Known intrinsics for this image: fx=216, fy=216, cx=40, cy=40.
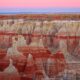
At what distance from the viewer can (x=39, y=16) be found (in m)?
1.94

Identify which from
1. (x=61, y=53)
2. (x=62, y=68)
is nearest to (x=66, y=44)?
(x=61, y=53)

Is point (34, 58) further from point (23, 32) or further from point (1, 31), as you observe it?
point (1, 31)

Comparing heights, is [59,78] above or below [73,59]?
below

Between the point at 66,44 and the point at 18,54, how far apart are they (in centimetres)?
36

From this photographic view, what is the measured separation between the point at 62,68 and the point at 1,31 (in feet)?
1.75

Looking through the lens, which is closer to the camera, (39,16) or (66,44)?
(66,44)

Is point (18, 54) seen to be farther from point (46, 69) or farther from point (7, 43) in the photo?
point (46, 69)

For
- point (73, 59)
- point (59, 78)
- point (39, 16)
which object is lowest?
point (59, 78)

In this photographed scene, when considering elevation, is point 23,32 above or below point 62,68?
above

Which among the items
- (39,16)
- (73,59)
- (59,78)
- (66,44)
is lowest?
(59,78)

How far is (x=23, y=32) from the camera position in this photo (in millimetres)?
1604

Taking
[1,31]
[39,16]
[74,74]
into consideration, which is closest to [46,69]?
[74,74]

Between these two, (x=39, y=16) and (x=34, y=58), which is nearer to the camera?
(x=34, y=58)

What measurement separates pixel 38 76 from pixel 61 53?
0.24 m
